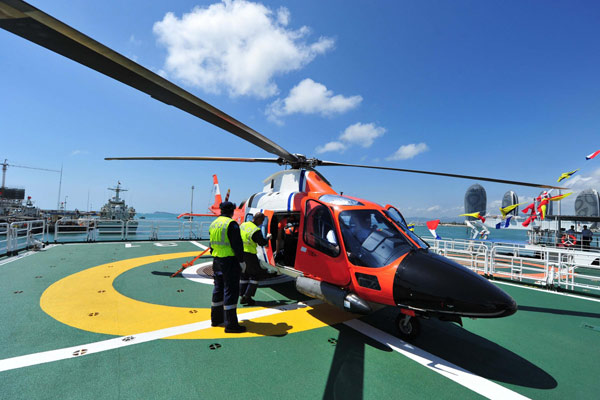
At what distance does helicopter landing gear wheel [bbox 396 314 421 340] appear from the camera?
11.3ft

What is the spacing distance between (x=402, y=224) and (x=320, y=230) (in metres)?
1.37

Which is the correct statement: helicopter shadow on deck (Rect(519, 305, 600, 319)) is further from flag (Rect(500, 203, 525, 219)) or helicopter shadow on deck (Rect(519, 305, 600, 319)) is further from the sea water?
flag (Rect(500, 203, 525, 219))

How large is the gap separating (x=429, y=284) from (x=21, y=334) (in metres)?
5.12

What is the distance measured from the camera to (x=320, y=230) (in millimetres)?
4031

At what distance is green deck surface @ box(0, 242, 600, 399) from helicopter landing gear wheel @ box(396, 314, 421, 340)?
123mm

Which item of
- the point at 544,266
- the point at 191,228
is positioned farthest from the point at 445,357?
the point at 191,228

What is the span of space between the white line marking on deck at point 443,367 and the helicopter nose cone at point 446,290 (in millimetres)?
687

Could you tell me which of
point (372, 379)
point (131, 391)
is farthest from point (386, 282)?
point (131, 391)

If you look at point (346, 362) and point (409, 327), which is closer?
point (346, 362)

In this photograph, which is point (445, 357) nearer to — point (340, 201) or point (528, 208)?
point (340, 201)

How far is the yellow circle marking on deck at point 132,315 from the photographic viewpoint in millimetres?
3559

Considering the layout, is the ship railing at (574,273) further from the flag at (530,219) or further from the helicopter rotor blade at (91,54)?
the flag at (530,219)

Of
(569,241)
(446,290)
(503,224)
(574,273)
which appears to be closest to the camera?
(446,290)

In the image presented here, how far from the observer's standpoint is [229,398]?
2.25 m
